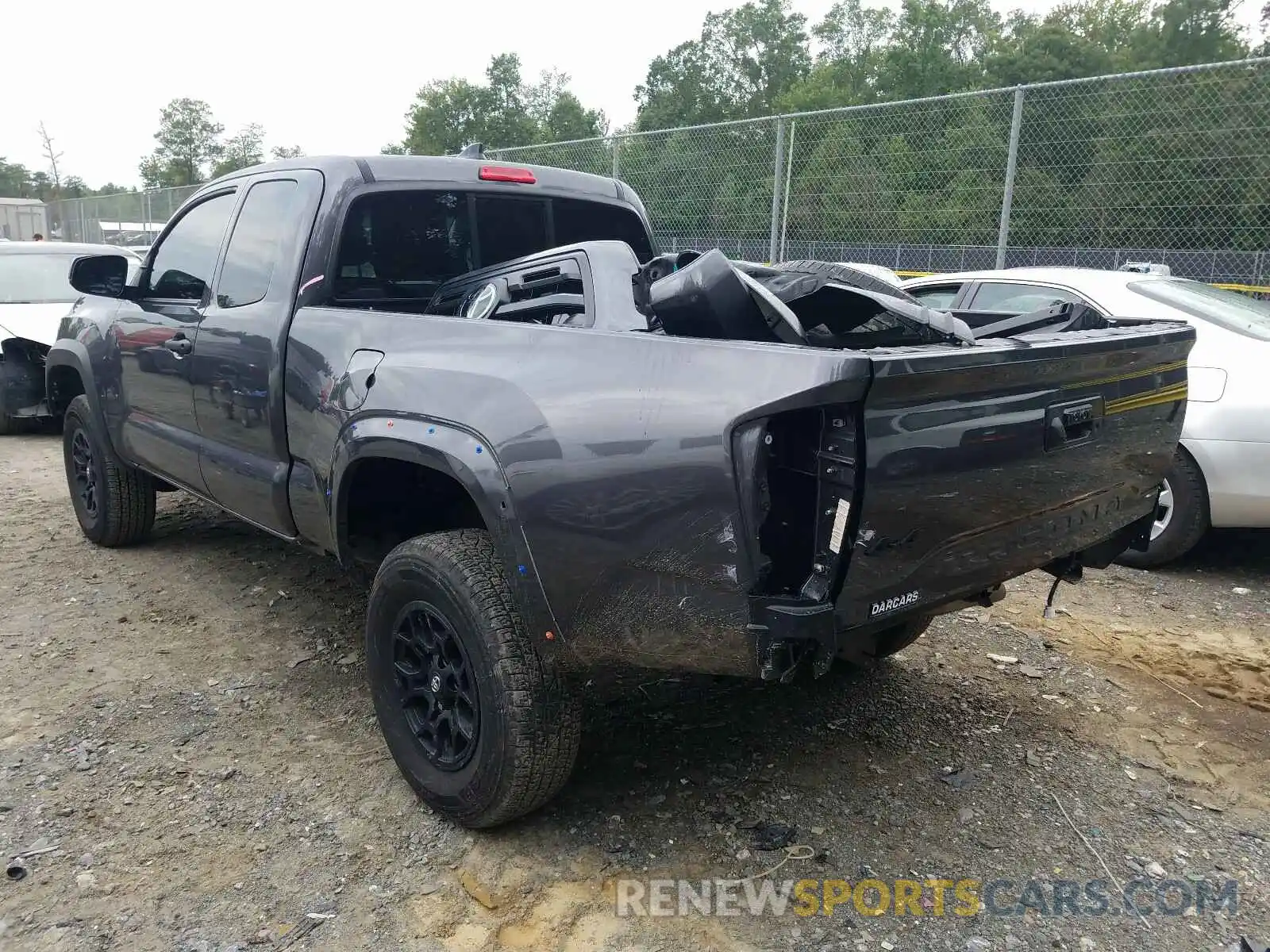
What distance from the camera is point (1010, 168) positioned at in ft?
26.4

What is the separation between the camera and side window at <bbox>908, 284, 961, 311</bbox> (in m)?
5.82

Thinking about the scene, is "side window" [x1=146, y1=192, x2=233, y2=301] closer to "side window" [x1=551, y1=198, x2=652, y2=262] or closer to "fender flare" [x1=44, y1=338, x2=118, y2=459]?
"fender flare" [x1=44, y1=338, x2=118, y2=459]

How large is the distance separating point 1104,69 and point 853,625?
43.7 metres

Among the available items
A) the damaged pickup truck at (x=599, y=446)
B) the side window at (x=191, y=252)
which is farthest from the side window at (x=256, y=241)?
the side window at (x=191, y=252)

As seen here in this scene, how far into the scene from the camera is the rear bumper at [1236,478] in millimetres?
4551

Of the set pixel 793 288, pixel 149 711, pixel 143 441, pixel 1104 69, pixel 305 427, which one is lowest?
pixel 149 711

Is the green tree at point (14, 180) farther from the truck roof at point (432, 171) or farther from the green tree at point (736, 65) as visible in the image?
the truck roof at point (432, 171)

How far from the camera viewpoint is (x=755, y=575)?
2084mm

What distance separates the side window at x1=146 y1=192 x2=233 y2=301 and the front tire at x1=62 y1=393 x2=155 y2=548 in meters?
0.99

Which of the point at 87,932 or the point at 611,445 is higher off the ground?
the point at 611,445

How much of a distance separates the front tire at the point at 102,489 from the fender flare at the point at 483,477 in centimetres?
291

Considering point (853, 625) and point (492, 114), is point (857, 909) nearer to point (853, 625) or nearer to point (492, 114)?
point (853, 625)

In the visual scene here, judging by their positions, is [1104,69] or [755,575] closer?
[755,575]

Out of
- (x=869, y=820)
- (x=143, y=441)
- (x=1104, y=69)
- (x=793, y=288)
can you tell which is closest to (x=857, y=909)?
(x=869, y=820)
